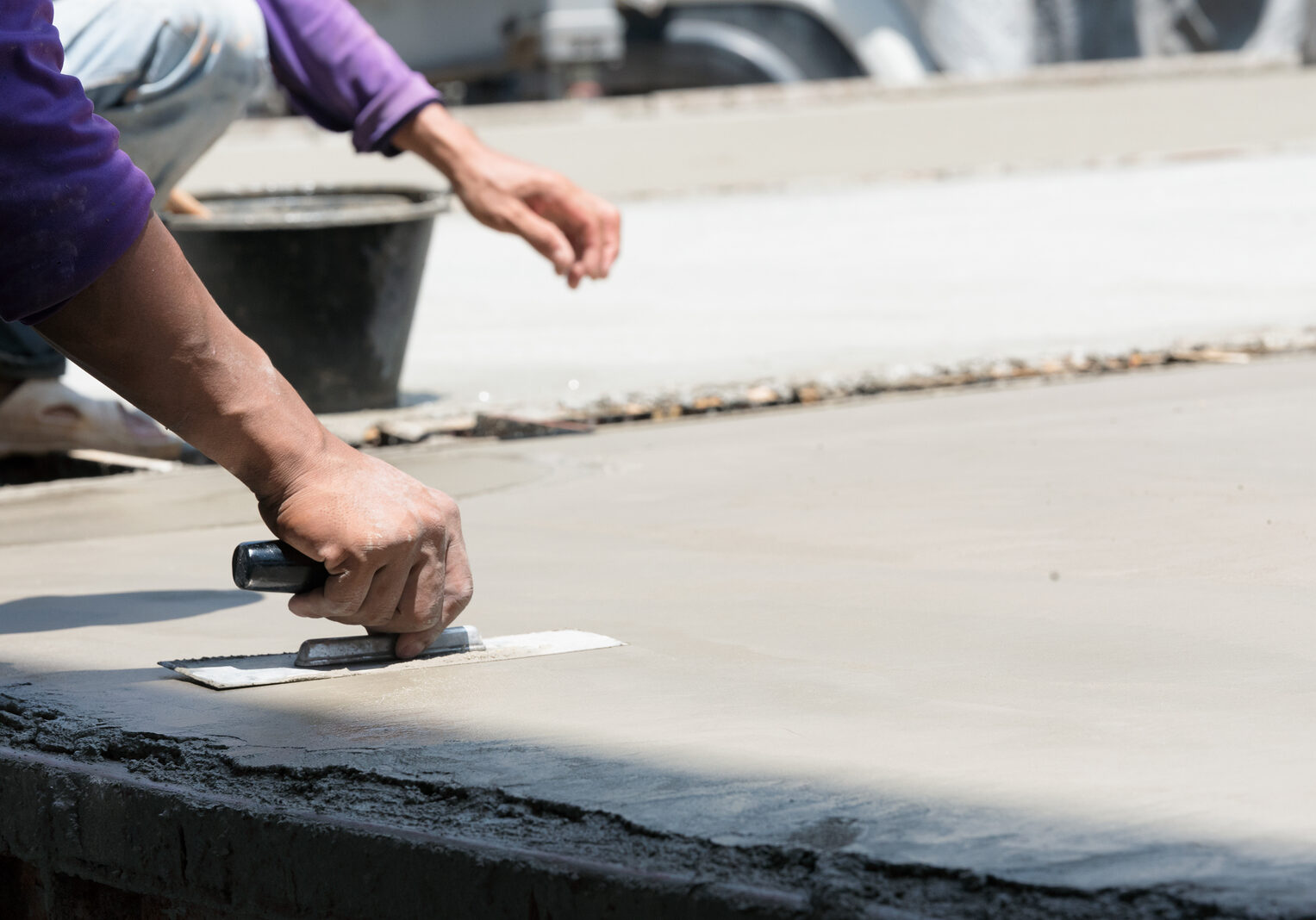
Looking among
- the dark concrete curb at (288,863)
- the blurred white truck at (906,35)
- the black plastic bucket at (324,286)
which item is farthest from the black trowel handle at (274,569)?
the blurred white truck at (906,35)

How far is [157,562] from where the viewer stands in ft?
7.58

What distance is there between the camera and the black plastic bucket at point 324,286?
11.5 feet

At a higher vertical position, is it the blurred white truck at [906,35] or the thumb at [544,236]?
the blurred white truck at [906,35]

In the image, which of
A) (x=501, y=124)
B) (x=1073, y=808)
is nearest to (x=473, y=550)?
(x=1073, y=808)

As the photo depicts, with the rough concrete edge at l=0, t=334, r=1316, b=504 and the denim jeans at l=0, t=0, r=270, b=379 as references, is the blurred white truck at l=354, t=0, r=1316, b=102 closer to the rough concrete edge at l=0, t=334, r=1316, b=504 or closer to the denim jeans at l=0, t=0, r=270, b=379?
the rough concrete edge at l=0, t=334, r=1316, b=504

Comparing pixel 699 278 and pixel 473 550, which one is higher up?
pixel 699 278

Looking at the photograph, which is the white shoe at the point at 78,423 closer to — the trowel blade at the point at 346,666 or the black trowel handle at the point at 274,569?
the trowel blade at the point at 346,666

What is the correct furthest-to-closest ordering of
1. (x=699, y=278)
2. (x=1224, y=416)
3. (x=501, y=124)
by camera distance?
(x=501, y=124)
(x=699, y=278)
(x=1224, y=416)

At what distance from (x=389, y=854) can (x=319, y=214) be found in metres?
2.80

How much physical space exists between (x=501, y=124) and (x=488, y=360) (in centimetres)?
559

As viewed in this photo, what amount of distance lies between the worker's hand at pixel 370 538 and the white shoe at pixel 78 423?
5.62 feet

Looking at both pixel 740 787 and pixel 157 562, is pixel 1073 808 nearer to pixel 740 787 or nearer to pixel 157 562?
pixel 740 787

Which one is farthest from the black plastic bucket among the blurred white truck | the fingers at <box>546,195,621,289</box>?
the blurred white truck

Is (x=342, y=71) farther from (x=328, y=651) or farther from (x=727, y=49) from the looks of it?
(x=727, y=49)
